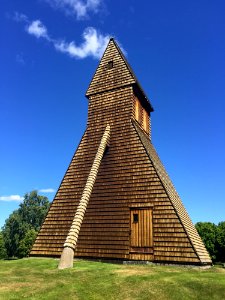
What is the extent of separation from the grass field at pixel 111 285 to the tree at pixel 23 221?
54.1 meters

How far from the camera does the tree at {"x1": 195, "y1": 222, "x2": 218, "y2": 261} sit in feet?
136

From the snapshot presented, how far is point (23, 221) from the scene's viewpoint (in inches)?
2621

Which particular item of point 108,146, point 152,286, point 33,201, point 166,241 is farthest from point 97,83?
point 33,201

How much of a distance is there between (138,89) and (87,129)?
462 centimetres

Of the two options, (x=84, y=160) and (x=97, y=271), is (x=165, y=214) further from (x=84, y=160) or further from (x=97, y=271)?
(x=84, y=160)

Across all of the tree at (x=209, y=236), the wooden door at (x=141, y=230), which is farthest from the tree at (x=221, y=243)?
the wooden door at (x=141, y=230)

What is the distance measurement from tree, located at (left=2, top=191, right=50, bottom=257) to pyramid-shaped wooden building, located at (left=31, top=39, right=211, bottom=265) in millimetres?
47572

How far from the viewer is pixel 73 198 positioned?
693 inches

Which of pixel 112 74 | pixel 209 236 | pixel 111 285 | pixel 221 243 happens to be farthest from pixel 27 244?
pixel 111 285

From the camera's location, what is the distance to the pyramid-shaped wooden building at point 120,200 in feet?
47.4

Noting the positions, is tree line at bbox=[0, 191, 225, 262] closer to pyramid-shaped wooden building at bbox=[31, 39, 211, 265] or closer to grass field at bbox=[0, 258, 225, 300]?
pyramid-shaped wooden building at bbox=[31, 39, 211, 265]

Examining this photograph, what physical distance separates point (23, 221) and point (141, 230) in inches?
2246

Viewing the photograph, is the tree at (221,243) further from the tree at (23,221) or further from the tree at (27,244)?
the tree at (23,221)

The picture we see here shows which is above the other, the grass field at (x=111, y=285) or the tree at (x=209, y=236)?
the tree at (x=209, y=236)
